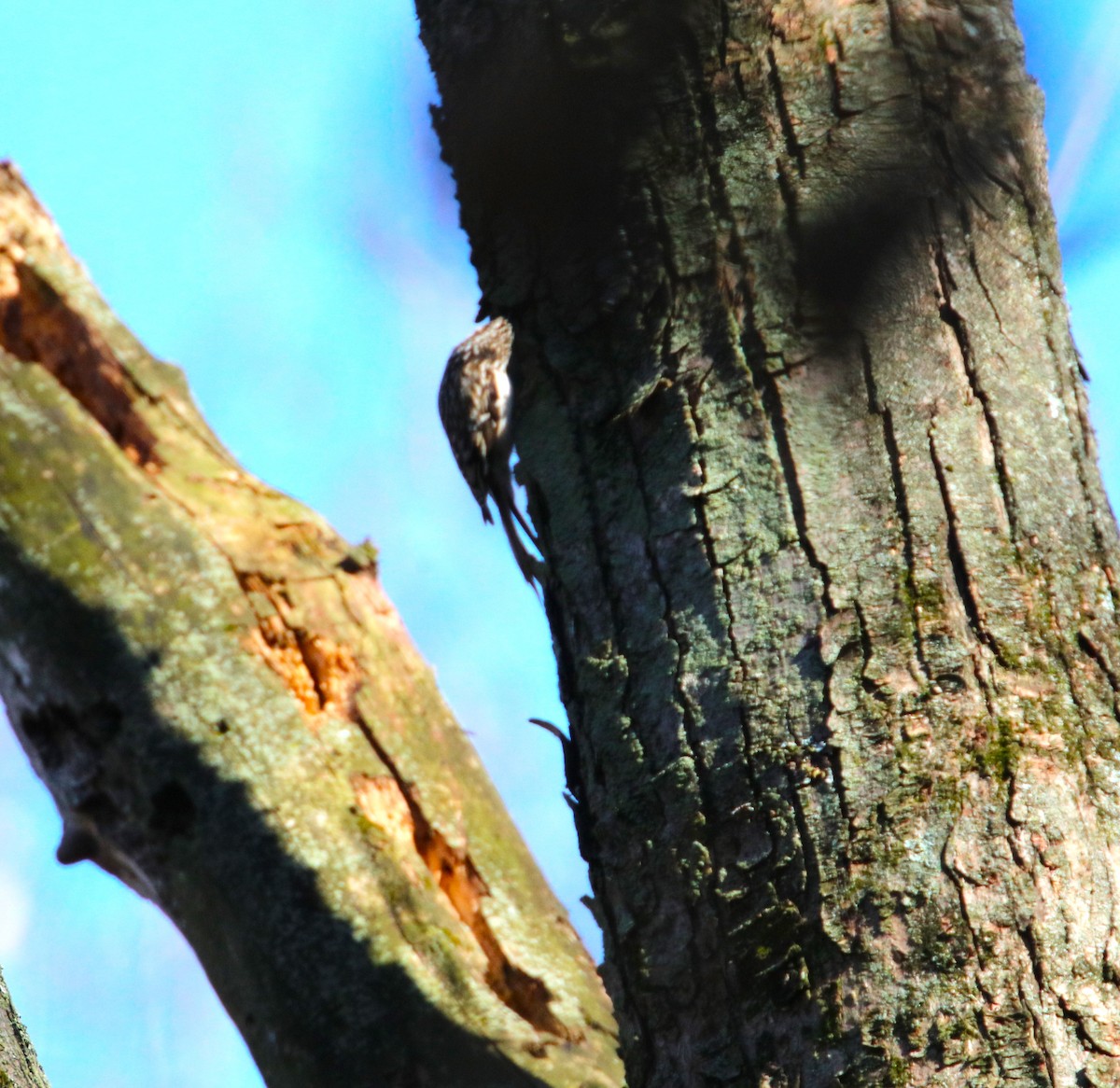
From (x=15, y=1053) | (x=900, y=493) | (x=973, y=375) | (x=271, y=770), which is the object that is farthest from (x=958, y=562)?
(x=15, y=1053)

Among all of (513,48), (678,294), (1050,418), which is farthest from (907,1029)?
(513,48)

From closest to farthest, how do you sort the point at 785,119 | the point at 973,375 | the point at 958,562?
the point at 958,562 → the point at 973,375 → the point at 785,119

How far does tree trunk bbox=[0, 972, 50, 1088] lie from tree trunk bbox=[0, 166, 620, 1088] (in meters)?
0.52

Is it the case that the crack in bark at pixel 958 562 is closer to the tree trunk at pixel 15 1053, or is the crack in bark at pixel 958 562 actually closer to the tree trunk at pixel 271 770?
the tree trunk at pixel 271 770

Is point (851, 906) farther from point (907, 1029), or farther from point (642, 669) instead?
point (642, 669)

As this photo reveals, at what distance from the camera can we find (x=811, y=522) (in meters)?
1.67

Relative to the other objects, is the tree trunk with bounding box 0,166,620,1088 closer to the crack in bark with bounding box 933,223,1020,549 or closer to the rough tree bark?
the rough tree bark

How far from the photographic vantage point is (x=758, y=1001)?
1509 mm

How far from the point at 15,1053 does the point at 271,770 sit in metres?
0.92

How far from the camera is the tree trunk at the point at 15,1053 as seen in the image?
204cm

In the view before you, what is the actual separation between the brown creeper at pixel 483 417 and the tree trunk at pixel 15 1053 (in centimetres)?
224

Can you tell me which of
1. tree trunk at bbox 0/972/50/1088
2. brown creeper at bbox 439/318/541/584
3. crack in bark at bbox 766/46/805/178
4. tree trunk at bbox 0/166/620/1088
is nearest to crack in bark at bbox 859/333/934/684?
crack in bark at bbox 766/46/805/178

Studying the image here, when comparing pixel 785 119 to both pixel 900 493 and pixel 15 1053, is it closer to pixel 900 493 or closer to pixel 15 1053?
pixel 900 493

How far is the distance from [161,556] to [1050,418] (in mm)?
1222
